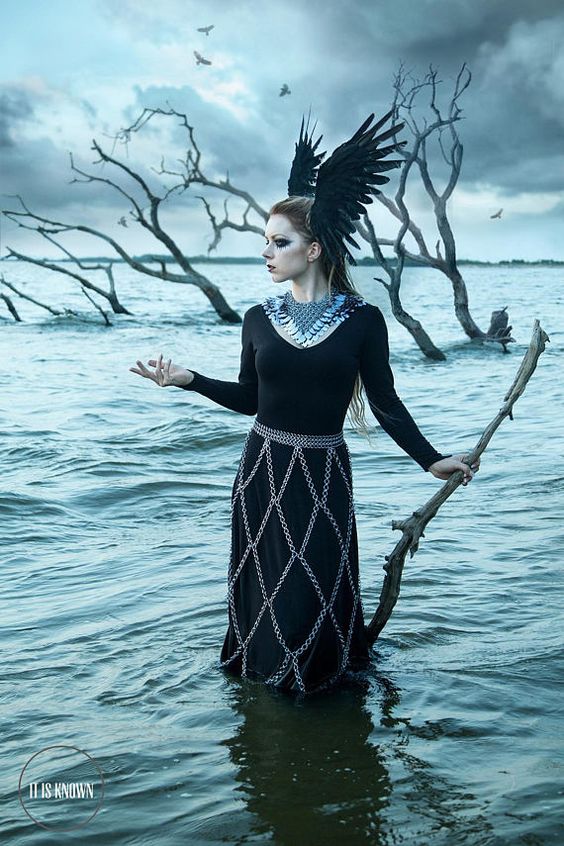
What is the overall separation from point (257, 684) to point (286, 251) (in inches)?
72.3

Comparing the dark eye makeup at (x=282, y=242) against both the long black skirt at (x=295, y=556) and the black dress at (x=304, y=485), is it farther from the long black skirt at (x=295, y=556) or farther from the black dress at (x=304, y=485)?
the long black skirt at (x=295, y=556)

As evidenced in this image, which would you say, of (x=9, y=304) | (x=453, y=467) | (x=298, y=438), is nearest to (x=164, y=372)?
(x=298, y=438)

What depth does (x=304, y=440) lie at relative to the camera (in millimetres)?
4203

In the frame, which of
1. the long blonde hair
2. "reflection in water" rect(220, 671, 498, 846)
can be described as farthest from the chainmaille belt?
"reflection in water" rect(220, 671, 498, 846)

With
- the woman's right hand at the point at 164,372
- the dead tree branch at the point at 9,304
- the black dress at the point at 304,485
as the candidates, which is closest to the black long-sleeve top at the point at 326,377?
the black dress at the point at 304,485

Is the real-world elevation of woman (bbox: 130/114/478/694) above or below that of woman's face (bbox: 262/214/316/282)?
below

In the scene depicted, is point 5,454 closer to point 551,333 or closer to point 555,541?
point 555,541

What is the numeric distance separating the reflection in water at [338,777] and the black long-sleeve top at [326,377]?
107 cm

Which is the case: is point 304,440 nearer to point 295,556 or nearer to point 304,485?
point 304,485

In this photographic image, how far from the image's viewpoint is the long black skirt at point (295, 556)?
13.8 ft

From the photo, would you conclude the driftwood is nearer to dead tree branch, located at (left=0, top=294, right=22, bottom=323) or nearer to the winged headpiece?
the winged headpiece

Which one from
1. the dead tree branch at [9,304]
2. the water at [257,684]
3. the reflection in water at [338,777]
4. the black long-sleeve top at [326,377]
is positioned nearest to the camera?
the reflection in water at [338,777]

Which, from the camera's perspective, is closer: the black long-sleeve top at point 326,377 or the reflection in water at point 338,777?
the reflection in water at point 338,777

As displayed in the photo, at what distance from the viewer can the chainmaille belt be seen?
420 centimetres
